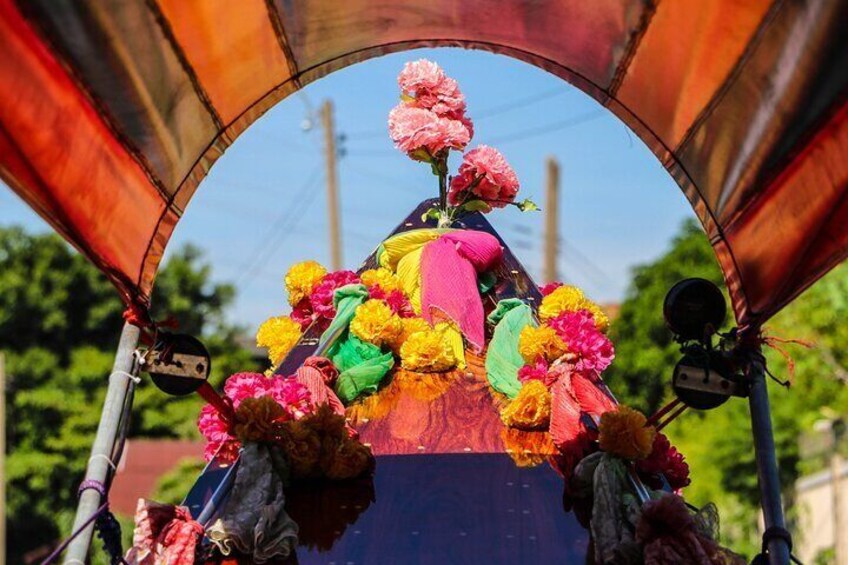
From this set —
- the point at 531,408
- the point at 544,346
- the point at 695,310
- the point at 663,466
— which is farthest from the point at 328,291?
the point at 695,310

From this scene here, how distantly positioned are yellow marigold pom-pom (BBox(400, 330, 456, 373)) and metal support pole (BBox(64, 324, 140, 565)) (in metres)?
1.12

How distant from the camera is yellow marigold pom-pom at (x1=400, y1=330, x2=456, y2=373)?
4891 millimetres

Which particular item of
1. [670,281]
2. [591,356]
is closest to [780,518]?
[591,356]

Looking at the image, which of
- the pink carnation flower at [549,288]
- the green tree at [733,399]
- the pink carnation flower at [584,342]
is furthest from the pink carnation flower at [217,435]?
the green tree at [733,399]

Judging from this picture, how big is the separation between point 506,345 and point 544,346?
0.84 ft

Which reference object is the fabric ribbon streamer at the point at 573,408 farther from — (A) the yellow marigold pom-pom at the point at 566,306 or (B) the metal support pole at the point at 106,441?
(B) the metal support pole at the point at 106,441

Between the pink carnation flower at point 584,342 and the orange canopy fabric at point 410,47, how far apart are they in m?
0.57

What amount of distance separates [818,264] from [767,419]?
0.53 m

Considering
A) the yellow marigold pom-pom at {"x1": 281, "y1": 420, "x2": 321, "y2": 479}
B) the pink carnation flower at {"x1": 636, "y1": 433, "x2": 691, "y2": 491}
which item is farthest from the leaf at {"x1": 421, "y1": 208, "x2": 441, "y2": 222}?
the yellow marigold pom-pom at {"x1": 281, "y1": 420, "x2": 321, "y2": 479}

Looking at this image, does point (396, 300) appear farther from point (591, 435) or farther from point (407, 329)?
point (591, 435)

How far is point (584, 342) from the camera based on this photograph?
15.7 ft

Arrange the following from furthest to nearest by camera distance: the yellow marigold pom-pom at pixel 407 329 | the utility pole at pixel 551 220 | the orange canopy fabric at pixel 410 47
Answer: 1. the utility pole at pixel 551 220
2. the yellow marigold pom-pom at pixel 407 329
3. the orange canopy fabric at pixel 410 47

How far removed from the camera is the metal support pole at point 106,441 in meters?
3.78

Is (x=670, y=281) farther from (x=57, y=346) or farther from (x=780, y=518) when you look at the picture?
(x=780, y=518)
